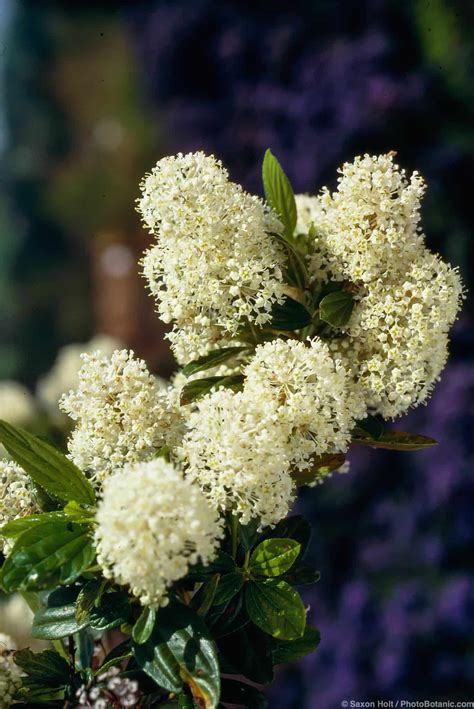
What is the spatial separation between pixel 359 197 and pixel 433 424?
1.40 meters

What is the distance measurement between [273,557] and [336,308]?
9.0 inches

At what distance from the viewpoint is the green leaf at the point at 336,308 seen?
2.33ft

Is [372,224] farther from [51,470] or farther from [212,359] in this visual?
[51,470]

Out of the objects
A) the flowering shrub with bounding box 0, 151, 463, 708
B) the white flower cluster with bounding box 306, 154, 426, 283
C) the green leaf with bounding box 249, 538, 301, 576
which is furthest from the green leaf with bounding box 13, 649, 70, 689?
the white flower cluster with bounding box 306, 154, 426, 283

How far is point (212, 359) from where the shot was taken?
2.50 feet

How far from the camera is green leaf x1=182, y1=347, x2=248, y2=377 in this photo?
0.75 metres

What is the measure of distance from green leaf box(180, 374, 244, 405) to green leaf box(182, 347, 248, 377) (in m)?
0.01

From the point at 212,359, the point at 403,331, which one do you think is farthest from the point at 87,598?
the point at 403,331

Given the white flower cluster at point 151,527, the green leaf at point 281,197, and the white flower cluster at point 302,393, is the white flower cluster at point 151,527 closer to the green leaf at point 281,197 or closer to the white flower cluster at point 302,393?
the white flower cluster at point 302,393

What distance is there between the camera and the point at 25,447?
2.25 feet

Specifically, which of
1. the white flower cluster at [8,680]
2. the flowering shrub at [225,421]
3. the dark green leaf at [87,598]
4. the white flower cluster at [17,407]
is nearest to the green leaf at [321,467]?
the flowering shrub at [225,421]

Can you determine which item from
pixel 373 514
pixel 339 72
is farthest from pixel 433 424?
pixel 339 72

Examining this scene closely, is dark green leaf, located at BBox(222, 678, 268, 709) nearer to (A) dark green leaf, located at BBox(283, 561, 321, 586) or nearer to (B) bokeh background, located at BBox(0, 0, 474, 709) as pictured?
(A) dark green leaf, located at BBox(283, 561, 321, 586)

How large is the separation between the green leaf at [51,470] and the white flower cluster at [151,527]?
11 cm
